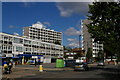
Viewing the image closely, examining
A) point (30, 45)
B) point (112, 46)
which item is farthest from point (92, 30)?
point (30, 45)

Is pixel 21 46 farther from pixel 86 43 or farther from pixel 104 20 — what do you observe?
pixel 86 43

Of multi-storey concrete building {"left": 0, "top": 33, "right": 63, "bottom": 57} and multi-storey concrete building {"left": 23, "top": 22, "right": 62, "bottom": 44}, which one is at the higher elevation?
multi-storey concrete building {"left": 23, "top": 22, "right": 62, "bottom": 44}

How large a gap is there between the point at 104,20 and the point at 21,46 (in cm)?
6229

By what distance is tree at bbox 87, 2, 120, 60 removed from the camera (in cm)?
2302

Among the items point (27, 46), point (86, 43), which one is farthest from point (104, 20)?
point (86, 43)

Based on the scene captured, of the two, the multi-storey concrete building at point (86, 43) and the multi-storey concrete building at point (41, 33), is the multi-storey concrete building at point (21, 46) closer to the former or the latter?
the multi-storey concrete building at point (86, 43)

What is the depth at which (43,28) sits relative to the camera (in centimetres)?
17125

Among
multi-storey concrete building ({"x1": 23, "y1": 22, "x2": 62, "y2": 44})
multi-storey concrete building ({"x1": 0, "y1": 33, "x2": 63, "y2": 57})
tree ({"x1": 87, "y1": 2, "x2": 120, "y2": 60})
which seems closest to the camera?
tree ({"x1": 87, "y1": 2, "x2": 120, "y2": 60})

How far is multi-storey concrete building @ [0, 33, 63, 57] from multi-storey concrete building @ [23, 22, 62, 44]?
46.8 m

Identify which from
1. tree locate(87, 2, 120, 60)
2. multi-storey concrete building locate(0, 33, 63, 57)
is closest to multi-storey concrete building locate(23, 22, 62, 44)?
multi-storey concrete building locate(0, 33, 63, 57)

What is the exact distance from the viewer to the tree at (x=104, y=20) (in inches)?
906

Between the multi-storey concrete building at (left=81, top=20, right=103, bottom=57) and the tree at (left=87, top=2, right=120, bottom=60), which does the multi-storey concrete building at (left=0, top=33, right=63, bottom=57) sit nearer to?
the multi-storey concrete building at (left=81, top=20, right=103, bottom=57)

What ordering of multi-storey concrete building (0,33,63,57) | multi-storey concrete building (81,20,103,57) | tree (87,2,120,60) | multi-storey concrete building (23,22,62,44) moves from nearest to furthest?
1. tree (87,2,120,60)
2. multi-storey concrete building (0,33,63,57)
3. multi-storey concrete building (81,20,103,57)
4. multi-storey concrete building (23,22,62,44)

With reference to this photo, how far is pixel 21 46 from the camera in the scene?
87375 mm
